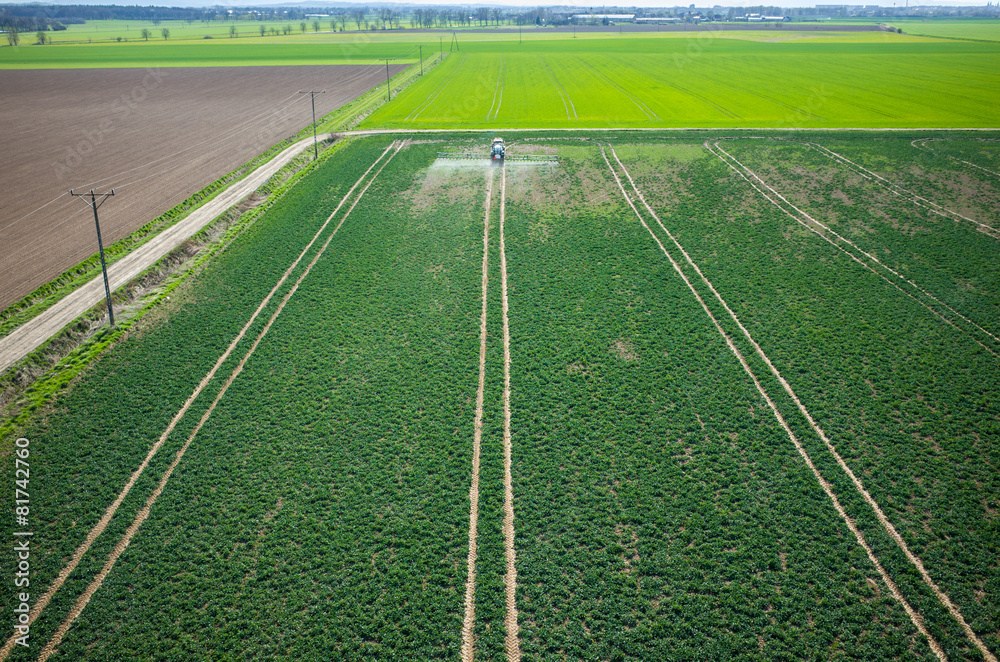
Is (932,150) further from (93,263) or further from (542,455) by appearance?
(93,263)

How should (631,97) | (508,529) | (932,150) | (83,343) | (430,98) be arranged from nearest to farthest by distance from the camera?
1. (508,529)
2. (83,343)
3. (932,150)
4. (631,97)
5. (430,98)

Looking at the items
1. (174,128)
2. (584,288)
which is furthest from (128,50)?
(584,288)

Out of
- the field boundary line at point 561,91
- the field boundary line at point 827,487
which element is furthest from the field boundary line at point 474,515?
the field boundary line at point 561,91

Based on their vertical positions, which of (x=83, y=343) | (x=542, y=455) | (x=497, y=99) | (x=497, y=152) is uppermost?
(x=497, y=99)

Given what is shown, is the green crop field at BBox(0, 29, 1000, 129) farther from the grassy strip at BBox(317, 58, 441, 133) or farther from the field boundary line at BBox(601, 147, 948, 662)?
the field boundary line at BBox(601, 147, 948, 662)

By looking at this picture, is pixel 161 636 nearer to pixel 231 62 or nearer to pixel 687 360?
pixel 687 360

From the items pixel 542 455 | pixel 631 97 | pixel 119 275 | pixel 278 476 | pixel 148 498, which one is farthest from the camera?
pixel 631 97

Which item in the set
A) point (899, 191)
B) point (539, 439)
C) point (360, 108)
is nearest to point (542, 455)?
point (539, 439)
